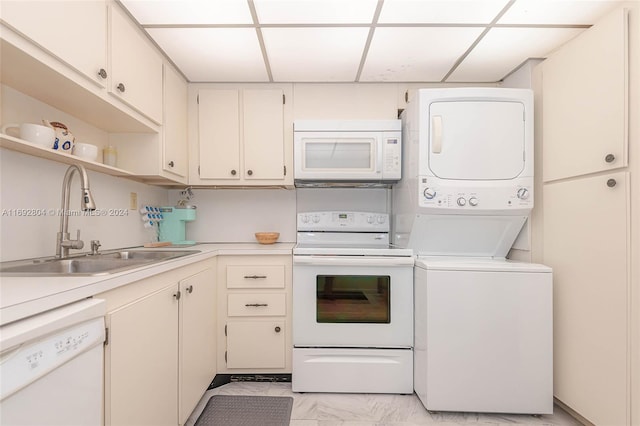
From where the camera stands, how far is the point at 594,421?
1.43m

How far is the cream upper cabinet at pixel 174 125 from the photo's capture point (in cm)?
189

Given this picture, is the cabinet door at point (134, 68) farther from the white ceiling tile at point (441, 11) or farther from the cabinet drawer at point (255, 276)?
the white ceiling tile at point (441, 11)

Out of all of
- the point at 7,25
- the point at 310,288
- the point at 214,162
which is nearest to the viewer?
the point at 7,25

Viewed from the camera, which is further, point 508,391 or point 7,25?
point 508,391

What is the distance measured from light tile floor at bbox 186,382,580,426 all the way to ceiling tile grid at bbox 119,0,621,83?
6.98 feet

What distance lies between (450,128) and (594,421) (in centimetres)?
166

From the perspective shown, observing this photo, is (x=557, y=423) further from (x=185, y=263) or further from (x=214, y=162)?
(x=214, y=162)

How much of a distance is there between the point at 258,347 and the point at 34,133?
1.58 metres

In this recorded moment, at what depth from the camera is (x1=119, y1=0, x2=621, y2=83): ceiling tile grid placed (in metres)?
1.46

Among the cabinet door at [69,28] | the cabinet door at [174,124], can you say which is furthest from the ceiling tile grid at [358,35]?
the cabinet door at [69,28]

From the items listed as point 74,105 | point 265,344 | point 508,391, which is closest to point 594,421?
point 508,391

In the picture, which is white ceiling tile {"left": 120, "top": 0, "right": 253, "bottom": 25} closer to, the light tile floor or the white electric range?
the white electric range

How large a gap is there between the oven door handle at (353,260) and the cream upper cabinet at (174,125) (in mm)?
1048

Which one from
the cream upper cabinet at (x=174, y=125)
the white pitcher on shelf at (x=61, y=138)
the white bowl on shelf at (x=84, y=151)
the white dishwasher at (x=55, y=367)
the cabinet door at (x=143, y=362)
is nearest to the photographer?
the white dishwasher at (x=55, y=367)
